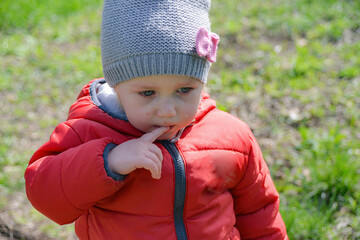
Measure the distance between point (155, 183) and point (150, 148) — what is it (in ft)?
0.61

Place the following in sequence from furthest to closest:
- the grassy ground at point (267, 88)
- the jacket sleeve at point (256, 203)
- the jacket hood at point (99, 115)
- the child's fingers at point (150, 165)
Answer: the grassy ground at point (267, 88)
the jacket sleeve at point (256, 203)
the jacket hood at point (99, 115)
the child's fingers at point (150, 165)

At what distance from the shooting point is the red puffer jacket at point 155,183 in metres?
1.68

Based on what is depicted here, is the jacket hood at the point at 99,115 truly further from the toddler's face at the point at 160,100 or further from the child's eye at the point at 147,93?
the child's eye at the point at 147,93

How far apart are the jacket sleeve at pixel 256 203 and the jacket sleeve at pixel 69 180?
1.99 ft

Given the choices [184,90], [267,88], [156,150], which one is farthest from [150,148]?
[267,88]

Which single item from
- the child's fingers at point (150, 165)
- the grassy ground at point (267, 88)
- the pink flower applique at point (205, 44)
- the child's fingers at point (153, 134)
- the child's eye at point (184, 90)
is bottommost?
the grassy ground at point (267, 88)

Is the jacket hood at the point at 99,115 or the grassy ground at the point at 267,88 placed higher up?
the jacket hood at the point at 99,115

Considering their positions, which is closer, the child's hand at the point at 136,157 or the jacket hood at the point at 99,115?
the child's hand at the point at 136,157

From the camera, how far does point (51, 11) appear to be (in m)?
5.71

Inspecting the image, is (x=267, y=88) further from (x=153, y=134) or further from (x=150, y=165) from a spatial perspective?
(x=150, y=165)

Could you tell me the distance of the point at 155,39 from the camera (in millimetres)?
1669

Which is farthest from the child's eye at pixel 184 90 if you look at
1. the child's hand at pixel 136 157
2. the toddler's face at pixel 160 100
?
the child's hand at pixel 136 157

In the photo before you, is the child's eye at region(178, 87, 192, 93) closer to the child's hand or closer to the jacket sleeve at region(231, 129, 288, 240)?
the child's hand

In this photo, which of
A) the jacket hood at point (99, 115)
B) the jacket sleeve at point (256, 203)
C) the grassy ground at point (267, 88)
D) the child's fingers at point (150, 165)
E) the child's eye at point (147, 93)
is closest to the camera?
the child's fingers at point (150, 165)
